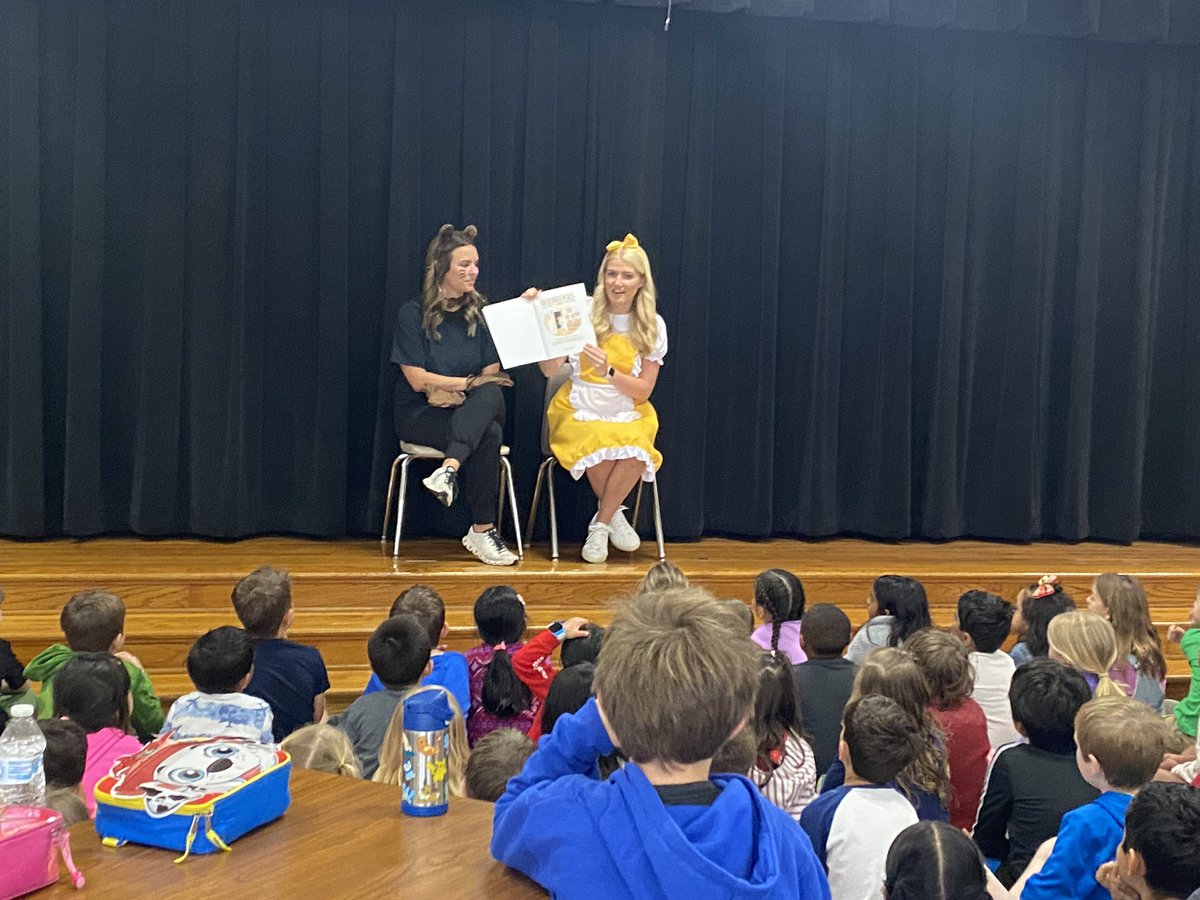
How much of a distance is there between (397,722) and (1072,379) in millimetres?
4733

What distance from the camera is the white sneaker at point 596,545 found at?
5.09 meters

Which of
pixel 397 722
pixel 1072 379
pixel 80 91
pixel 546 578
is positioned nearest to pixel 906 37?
pixel 1072 379

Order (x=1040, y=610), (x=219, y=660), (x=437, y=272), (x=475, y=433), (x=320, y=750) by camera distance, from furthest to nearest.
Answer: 1. (x=437, y=272)
2. (x=475, y=433)
3. (x=1040, y=610)
4. (x=219, y=660)
5. (x=320, y=750)

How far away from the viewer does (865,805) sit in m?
2.22

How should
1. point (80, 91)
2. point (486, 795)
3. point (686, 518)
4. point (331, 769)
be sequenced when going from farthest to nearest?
point (686, 518)
point (80, 91)
point (331, 769)
point (486, 795)

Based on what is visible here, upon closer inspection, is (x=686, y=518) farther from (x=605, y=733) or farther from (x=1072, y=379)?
(x=605, y=733)

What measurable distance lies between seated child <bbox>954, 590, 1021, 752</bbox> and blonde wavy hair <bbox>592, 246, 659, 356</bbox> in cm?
201

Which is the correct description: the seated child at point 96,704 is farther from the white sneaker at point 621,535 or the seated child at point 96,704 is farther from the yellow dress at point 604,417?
the white sneaker at point 621,535

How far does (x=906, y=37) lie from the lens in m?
6.00

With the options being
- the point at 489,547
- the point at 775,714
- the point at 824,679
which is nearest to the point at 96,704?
the point at 775,714

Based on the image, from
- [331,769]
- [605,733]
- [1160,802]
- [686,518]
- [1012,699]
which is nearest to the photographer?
[605,733]

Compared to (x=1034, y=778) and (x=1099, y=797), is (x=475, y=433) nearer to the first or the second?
(x=1034, y=778)

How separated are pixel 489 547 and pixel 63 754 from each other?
110 inches

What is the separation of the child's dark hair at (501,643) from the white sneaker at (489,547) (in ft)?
5.25
